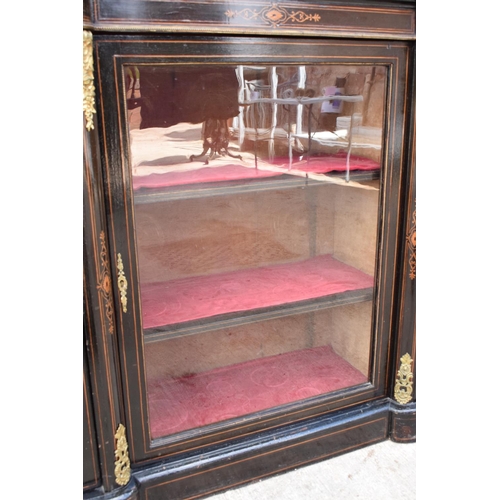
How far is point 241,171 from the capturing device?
47.0 inches

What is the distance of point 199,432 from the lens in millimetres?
1165

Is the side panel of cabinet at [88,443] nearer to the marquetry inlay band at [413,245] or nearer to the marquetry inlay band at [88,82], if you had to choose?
the marquetry inlay band at [88,82]

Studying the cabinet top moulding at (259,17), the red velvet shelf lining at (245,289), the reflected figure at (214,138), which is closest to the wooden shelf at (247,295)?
the red velvet shelf lining at (245,289)

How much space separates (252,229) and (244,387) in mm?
422

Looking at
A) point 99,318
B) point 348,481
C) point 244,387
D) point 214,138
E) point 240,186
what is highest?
point 214,138

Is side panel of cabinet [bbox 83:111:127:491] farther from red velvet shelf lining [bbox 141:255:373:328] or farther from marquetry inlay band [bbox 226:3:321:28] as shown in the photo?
marquetry inlay band [bbox 226:3:321:28]

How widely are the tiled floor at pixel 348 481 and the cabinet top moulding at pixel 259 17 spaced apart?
102cm

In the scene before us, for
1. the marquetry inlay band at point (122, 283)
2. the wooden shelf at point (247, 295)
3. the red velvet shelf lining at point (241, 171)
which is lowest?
the wooden shelf at point (247, 295)

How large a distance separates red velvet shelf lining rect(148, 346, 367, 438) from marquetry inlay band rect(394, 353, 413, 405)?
0.29 ft

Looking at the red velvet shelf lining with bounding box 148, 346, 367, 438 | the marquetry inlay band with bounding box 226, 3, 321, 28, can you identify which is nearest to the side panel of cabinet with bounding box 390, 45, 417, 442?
the red velvet shelf lining with bounding box 148, 346, 367, 438

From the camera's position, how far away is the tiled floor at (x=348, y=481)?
1178mm

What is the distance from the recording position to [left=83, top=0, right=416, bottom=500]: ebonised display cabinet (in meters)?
0.95

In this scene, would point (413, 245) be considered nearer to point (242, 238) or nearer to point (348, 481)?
point (242, 238)

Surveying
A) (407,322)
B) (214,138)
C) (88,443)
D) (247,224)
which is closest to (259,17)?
(214,138)
